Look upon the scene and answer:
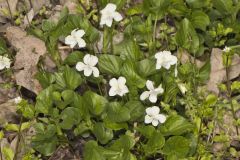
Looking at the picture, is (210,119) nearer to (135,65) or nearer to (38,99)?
(135,65)

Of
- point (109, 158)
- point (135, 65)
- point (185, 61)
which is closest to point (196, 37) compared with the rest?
point (185, 61)

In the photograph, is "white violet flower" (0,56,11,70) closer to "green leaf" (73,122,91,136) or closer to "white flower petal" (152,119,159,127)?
"green leaf" (73,122,91,136)

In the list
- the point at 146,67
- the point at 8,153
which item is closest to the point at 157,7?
the point at 146,67

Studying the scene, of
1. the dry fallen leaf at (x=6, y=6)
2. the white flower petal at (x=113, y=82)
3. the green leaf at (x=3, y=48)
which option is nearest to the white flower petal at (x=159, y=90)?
the white flower petal at (x=113, y=82)

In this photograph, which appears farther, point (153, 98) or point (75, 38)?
Result: point (75, 38)

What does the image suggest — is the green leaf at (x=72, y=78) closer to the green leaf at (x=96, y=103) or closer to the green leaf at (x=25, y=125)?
the green leaf at (x=96, y=103)

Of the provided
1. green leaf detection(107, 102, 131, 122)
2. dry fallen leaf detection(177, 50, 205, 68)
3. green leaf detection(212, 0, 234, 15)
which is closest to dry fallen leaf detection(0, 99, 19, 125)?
green leaf detection(107, 102, 131, 122)

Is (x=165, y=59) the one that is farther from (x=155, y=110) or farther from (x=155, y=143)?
(x=155, y=143)
